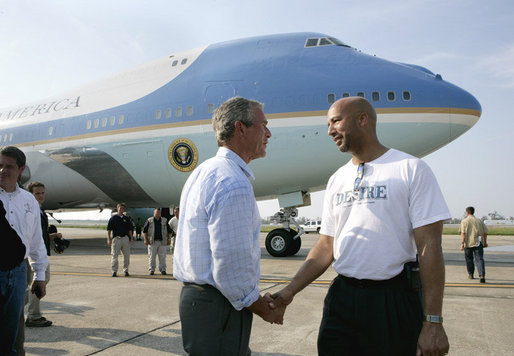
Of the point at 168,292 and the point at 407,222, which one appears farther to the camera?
the point at 168,292

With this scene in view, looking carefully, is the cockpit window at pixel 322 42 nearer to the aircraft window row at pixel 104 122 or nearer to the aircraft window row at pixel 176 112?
the aircraft window row at pixel 176 112

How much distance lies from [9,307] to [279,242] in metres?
9.05

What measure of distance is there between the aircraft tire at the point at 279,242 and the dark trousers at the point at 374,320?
361 inches

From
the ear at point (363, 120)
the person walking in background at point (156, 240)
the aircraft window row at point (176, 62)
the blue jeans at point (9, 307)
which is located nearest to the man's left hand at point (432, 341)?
the ear at point (363, 120)

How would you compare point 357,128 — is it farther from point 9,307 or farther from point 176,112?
point 176,112

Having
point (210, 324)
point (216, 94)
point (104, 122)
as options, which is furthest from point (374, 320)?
point (104, 122)

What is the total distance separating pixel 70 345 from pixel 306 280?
3.15 meters

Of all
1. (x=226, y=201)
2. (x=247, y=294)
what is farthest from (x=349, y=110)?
(x=247, y=294)

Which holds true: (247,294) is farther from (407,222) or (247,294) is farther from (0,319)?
(0,319)

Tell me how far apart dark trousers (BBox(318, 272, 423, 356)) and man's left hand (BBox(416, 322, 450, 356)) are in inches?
5.7

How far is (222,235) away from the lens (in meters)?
1.98

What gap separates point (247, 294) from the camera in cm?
201

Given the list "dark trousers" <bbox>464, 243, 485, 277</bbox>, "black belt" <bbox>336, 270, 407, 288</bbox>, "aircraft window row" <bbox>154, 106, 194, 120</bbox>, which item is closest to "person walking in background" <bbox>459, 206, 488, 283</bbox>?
"dark trousers" <bbox>464, 243, 485, 277</bbox>

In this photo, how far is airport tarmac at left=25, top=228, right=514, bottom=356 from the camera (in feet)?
13.8
